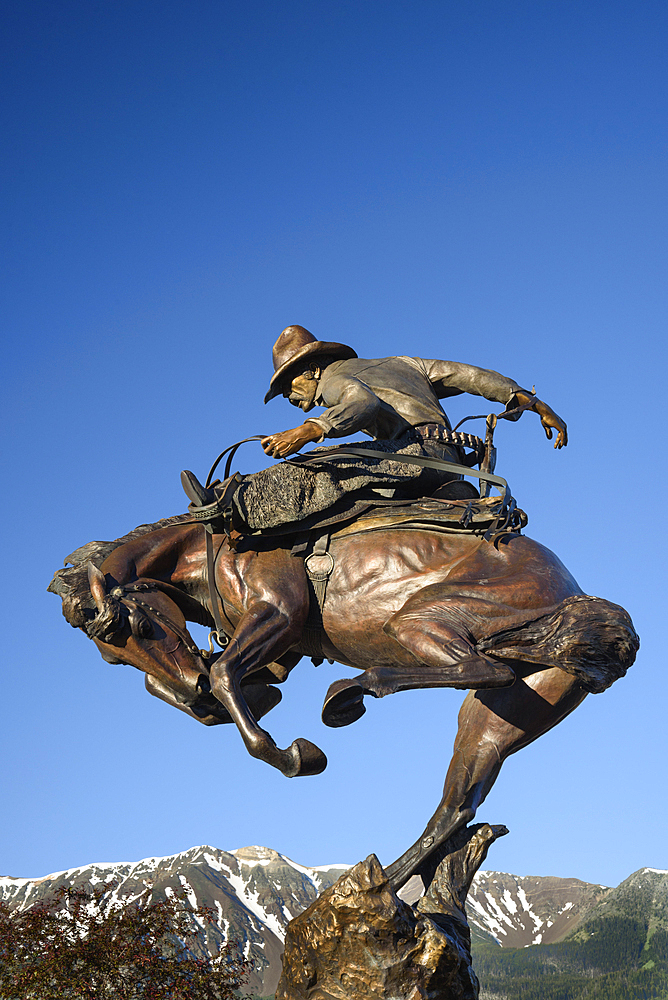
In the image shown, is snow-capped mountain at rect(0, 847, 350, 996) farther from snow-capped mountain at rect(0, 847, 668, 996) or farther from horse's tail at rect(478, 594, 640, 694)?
horse's tail at rect(478, 594, 640, 694)

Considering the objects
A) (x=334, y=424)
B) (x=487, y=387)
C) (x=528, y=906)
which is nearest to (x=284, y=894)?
(x=528, y=906)

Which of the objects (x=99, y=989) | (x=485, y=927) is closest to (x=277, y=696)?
(x=99, y=989)

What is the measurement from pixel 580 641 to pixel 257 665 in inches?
65.0

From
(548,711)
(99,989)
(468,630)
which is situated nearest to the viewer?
(468,630)

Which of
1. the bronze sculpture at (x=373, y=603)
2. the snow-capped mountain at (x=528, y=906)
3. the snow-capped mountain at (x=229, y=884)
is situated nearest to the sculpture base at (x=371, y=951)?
the bronze sculpture at (x=373, y=603)

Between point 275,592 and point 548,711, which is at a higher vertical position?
point 275,592

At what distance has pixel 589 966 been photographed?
10.8 meters

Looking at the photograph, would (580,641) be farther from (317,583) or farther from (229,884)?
(229,884)

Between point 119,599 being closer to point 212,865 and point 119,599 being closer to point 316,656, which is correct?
point 316,656

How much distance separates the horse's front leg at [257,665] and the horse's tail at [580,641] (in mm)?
1025

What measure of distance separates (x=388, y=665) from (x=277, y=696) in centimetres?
90

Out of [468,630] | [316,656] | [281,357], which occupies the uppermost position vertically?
[281,357]

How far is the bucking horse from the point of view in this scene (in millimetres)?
4605

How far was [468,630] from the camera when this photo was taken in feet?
15.5
